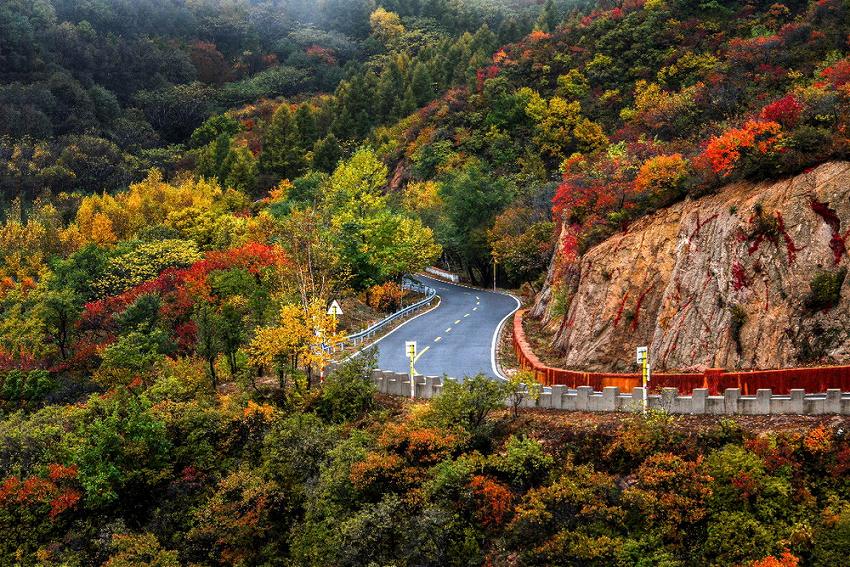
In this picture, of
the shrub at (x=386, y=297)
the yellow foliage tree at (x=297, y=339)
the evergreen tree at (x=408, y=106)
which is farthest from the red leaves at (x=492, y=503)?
the evergreen tree at (x=408, y=106)

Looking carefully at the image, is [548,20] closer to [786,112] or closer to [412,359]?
[786,112]

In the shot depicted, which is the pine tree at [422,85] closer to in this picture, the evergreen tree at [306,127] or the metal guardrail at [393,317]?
the evergreen tree at [306,127]

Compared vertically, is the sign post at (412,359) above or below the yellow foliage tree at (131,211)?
below

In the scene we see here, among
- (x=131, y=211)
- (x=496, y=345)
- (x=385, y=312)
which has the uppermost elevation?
(x=131, y=211)

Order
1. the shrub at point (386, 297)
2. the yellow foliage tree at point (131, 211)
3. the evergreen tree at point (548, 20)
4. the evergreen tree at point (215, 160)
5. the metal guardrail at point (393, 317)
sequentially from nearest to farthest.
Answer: the metal guardrail at point (393, 317) → the shrub at point (386, 297) → the yellow foliage tree at point (131, 211) → the evergreen tree at point (215, 160) → the evergreen tree at point (548, 20)

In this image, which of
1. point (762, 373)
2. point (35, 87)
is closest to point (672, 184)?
point (762, 373)

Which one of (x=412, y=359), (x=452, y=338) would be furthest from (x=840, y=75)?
(x=412, y=359)
